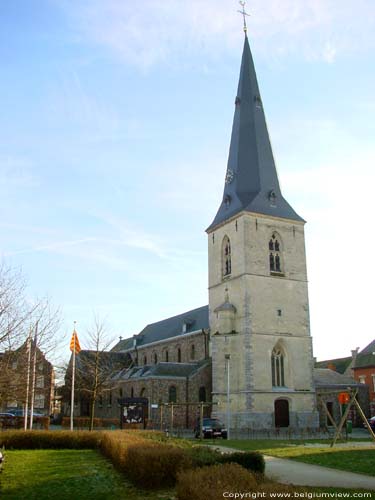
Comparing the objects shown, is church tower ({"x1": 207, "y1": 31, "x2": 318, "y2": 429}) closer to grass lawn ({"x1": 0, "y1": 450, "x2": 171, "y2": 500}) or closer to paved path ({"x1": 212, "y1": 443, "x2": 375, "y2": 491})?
grass lawn ({"x1": 0, "y1": 450, "x2": 171, "y2": 500})

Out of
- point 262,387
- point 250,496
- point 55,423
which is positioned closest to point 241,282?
point 262,387

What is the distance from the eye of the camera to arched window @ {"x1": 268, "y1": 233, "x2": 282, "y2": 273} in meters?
43.2

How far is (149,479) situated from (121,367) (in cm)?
5386

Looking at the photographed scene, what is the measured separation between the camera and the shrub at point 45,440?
74.7 ft

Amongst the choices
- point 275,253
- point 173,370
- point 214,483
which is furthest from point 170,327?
point 214,483

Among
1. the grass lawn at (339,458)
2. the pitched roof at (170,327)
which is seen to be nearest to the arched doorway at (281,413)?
the pitched roof at (170,327)

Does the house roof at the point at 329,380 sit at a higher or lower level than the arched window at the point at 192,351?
lower

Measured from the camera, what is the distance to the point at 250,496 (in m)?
7.23

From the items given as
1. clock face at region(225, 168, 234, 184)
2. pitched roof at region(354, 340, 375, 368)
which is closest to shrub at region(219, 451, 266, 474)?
clock face at region(225, 168, 234, 184)

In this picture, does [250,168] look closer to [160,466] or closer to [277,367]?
[277,367]

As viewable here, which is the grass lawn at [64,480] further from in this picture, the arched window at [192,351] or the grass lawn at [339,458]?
the arched window at [192,351]

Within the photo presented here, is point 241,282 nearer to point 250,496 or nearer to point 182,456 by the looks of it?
point 182,456

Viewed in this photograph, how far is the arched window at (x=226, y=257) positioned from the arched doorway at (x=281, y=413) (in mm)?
10965

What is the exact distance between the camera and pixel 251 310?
40500 millimetres
